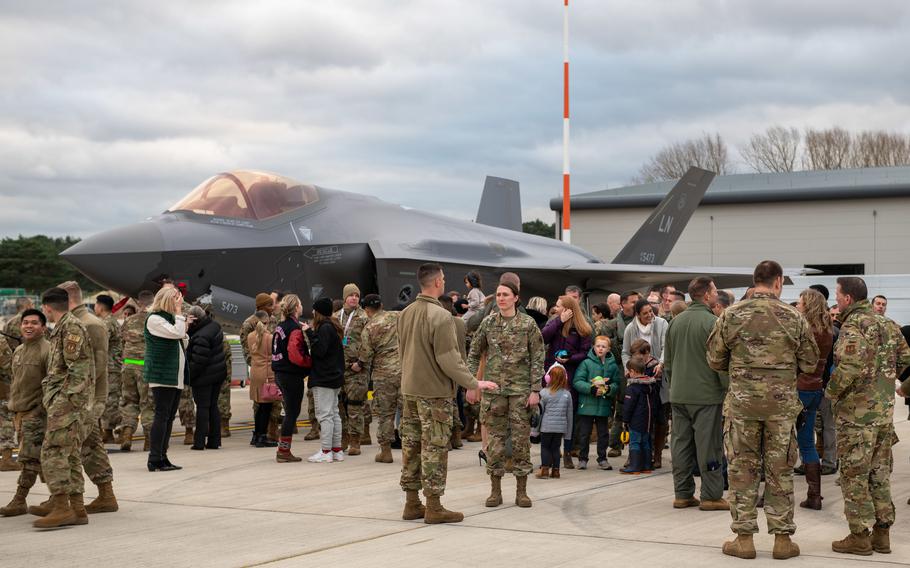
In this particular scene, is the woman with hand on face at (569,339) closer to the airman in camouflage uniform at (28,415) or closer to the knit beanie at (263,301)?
the knit beanie at (263,301)

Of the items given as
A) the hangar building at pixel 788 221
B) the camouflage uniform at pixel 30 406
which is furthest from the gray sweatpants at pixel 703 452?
the hangar building at pixel 788 221

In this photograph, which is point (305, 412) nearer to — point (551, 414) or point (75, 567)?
point (551, 414)

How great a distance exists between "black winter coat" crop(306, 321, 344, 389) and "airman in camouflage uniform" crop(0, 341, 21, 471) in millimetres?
2984

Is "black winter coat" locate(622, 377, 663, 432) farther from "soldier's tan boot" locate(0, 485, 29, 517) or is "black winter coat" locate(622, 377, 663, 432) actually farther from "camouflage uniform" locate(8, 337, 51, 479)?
"soldier's tan boot" locate(0, 485, 29, 517)

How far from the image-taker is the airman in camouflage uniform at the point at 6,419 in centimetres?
892

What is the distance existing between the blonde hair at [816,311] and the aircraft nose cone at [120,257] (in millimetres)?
9148

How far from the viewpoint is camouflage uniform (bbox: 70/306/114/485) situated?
261 inches

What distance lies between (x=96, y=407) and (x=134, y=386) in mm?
4533

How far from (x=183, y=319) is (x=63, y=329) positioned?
2.76 metres

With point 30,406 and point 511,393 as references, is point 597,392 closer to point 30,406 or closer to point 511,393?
point 511,393

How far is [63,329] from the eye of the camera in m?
6.44

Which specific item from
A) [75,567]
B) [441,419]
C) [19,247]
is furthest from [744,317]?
[19,247]

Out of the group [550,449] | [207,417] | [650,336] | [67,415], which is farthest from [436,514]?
[207,417]

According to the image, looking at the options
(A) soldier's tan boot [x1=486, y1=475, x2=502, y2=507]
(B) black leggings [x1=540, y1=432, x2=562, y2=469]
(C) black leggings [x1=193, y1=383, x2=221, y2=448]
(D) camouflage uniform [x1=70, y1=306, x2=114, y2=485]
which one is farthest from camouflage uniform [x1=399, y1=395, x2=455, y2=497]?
(C) black leggings [x1=193, y1=383, x2=221, y2=448]
